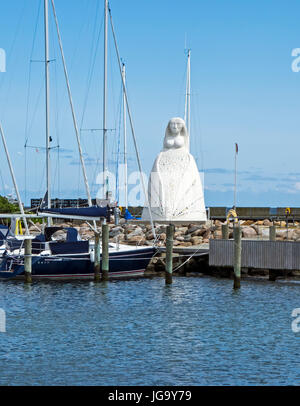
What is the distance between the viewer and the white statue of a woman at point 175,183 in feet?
177

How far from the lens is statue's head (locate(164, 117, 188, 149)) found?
55.6m

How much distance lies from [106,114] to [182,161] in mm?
13645

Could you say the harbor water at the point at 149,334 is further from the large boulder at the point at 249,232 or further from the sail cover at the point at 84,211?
the large boulder at the point at 249,232

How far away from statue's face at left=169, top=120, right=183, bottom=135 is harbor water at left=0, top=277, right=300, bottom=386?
2077 centimetres

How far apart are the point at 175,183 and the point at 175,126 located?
4.27 metres

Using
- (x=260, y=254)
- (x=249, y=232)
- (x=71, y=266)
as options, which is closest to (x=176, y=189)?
(x=249, y=232)

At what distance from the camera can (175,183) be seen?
54.3m

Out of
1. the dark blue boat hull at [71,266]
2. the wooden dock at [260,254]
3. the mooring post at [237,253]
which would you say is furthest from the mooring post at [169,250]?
the dark blue boat hull at [71,266]

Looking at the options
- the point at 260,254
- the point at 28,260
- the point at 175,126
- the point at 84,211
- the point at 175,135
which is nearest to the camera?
the point at 28,260

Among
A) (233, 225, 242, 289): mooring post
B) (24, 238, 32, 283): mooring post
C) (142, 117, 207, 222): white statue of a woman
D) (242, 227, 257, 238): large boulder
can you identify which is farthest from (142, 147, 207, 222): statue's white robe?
(233, 225, 242, 289): mooring post

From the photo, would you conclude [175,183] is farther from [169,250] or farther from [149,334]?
[149,334]

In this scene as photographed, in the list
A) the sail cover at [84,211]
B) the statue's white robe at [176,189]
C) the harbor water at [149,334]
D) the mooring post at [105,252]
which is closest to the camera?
the harbor water at [149,334]

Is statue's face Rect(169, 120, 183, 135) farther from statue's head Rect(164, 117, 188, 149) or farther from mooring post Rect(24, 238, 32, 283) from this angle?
mooring post Rect(24, 238, 32, 283)

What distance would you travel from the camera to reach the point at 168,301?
31.7 meters
